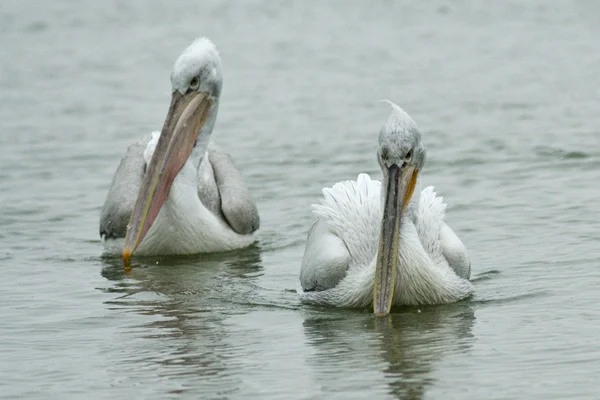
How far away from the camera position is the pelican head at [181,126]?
8570mm

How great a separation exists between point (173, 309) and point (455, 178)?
3.58m

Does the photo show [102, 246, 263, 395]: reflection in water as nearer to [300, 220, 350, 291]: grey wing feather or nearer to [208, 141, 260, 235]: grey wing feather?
[208, 141, 260, 235]: grey wing feather

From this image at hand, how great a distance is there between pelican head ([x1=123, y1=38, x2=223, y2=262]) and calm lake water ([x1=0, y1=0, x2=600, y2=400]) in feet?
1.19

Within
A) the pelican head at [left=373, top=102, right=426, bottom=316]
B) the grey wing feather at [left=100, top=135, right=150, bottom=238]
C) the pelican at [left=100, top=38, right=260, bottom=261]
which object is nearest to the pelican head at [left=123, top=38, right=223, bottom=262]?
the pelican at [left=100, top=38, right=260, bottom=261]

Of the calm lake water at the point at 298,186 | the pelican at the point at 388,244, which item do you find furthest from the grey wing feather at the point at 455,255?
the calm lake water at the point at 298,186

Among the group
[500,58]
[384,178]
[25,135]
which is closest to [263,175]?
[25,135]

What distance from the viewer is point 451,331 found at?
264 inches

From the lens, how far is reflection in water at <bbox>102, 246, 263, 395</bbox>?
20.6 ft

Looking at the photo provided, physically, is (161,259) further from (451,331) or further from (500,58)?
(500,58)

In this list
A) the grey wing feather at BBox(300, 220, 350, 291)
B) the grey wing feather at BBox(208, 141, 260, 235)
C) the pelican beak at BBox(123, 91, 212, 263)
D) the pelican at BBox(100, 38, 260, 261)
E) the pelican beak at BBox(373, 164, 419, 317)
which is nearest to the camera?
the pelican beak at BBox(373, 164, 419, 317)

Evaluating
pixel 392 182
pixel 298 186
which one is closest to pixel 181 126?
pixel 298 186

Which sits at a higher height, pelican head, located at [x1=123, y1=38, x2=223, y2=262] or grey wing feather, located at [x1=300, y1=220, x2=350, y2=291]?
pelican head, located at [x1=123, y1=38, x2=223, y2=262]

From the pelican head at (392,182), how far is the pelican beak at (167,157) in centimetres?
202

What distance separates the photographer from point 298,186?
34.1ft
